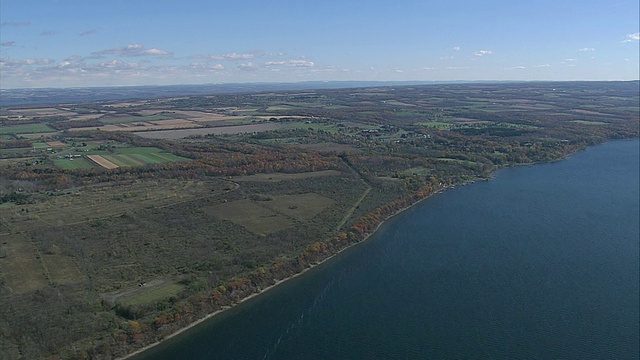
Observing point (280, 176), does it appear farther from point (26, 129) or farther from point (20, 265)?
point (26, 129)

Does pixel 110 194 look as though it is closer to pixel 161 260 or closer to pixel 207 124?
pixel 161 260

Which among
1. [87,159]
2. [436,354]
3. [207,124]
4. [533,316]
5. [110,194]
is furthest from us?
[207,124]

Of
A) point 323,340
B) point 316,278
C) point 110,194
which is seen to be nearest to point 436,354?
point 323,340

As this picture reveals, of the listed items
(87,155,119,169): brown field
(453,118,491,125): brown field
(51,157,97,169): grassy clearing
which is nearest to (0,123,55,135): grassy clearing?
(87,155,119,169): brown field

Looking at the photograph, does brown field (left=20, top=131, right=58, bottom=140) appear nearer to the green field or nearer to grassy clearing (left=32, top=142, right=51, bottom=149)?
Answer: grassy clearing (left=32, top=142, right=51, bottom=149)

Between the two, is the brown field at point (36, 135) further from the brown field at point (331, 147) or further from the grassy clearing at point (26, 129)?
the brown field at point (331, 147)
